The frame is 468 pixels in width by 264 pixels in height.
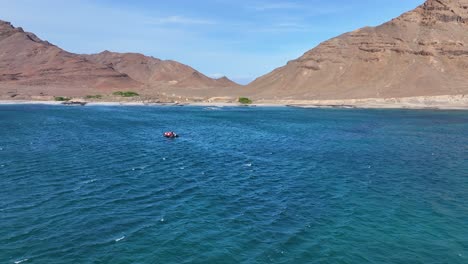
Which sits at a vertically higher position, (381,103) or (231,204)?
(381,103)

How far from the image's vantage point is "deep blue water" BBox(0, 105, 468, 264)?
81.1 ft

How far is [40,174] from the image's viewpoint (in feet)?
139

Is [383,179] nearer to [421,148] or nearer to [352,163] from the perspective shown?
[352,163]

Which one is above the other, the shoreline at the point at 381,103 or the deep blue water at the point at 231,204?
the shoreline at the point at 381,103

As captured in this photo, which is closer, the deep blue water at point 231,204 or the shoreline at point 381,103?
the deep blue water at point 231,204

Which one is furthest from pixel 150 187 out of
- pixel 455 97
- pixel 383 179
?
pixel 455 97

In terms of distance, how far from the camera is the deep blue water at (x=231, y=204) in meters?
24.7

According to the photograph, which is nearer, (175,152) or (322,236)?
(322,236)

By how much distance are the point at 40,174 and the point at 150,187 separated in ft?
42.0

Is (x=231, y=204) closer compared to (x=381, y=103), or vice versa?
(x=231, y=204)

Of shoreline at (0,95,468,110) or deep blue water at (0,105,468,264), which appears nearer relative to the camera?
deep blue water at (0,105,468,264)

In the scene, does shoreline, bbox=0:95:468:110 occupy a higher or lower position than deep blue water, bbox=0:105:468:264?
higher

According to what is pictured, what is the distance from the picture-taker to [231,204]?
33.8 meters

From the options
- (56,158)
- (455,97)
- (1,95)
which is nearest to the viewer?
(56,158)
